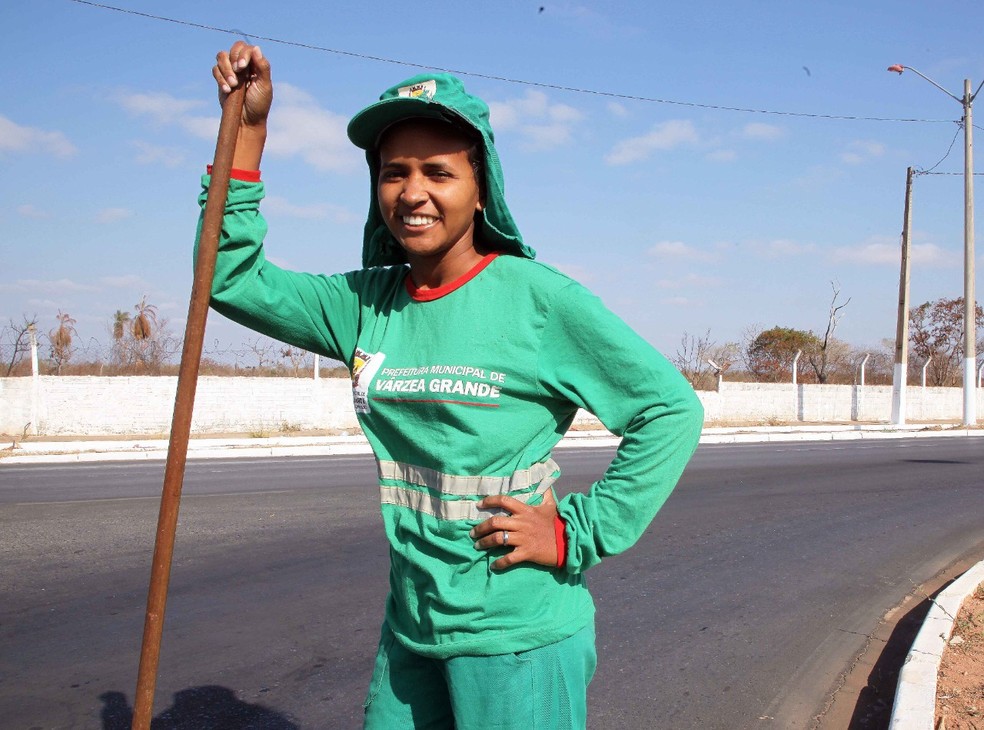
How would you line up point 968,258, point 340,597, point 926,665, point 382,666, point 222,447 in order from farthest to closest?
point 968,258 → point 222,447 → point 340,597 → point 926,665 → point 382,666

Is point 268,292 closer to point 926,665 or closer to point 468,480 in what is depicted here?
point 468,480

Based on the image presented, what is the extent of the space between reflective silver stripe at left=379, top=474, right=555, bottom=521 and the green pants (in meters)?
0.27

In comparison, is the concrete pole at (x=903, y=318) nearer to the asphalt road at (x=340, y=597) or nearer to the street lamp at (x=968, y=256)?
the street lamp at (x=968, y=256)

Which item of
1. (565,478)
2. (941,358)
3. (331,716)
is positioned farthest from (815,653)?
(941,358)


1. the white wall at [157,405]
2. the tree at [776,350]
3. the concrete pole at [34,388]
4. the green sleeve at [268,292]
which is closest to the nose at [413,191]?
the green sleeve at [268,292]

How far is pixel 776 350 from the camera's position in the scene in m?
45.2

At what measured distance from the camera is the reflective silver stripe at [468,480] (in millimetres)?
1855

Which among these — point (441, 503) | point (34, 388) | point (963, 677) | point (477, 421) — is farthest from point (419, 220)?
point (34, 388)

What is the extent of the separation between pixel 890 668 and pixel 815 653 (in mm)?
392

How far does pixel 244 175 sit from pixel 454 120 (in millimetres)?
499

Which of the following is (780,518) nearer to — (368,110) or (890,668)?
(890,668)

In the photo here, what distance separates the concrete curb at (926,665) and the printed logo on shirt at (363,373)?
2.90m

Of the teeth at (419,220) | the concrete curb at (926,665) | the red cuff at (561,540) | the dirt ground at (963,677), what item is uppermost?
the teeth at (419,220)

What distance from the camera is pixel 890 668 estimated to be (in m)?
5.03
